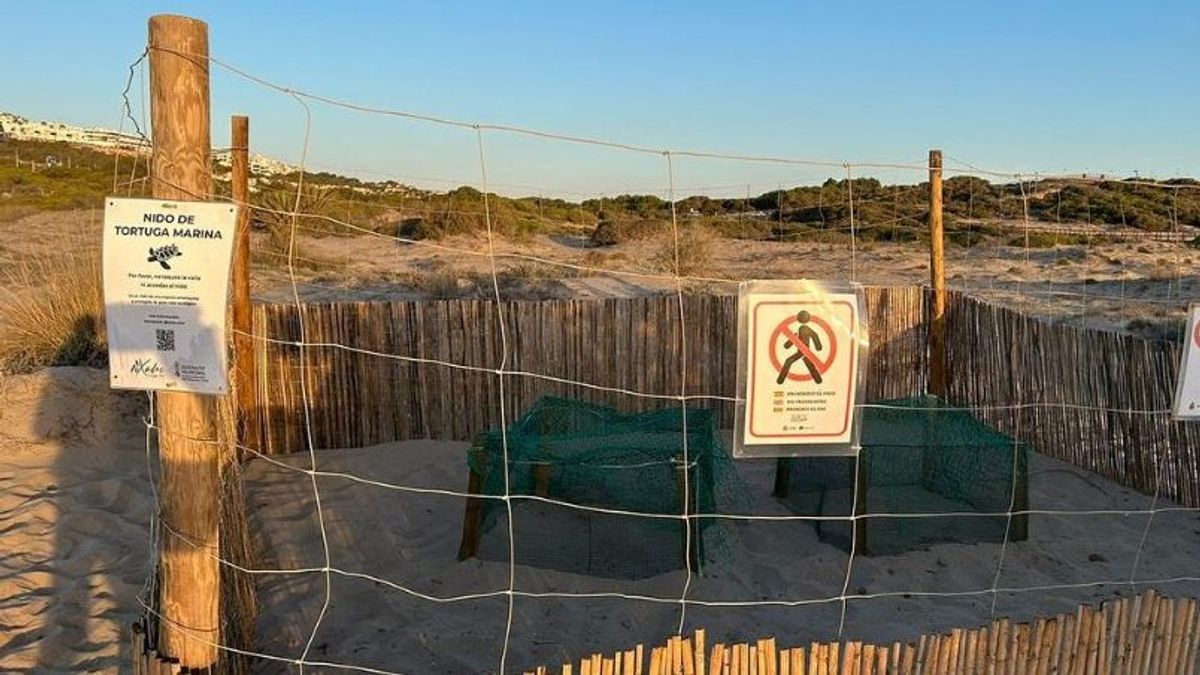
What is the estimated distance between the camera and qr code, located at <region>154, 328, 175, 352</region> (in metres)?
2.68

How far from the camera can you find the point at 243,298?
5.60 metres

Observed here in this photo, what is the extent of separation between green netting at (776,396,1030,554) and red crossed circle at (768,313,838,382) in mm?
2064

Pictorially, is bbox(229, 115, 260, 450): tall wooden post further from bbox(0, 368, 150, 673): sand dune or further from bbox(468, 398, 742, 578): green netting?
bbox(468, 398, 742, 578): green netting

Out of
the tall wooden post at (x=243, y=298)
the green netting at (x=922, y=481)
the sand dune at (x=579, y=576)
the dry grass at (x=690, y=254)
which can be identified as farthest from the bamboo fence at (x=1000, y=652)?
the dry grass at (x=690, y=254)

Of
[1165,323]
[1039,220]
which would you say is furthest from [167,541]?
[1039,220]

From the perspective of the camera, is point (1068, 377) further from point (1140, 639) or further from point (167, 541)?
point (167, 541)

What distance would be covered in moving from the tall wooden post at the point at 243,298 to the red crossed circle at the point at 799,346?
294 centimetres

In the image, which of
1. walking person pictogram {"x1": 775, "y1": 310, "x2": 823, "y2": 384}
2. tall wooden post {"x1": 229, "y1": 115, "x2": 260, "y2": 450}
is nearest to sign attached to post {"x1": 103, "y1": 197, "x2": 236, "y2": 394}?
walking person pictogram {"x1": 775, "y1": 310, "x2": 823, "y2": 384}

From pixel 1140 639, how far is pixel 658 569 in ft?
6.88

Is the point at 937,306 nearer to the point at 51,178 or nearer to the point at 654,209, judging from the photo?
the point at 654,209

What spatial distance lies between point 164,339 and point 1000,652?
276 cm

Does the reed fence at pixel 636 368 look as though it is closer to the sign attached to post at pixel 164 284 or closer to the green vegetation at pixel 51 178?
the sign attached to post at pixel 164 284

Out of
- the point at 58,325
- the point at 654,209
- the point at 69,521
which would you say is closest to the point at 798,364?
the point at 69,521

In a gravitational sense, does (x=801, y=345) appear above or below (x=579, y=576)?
above
